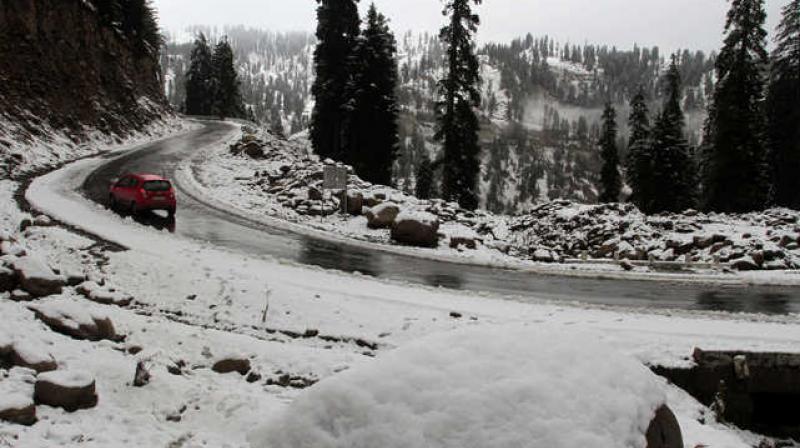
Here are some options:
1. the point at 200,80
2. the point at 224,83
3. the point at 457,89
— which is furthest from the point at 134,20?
the point at 457,89

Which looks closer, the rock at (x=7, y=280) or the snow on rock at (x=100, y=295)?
the rock at (x=7, y=280)

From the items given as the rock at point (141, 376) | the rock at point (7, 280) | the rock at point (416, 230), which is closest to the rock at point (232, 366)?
the rock at point (141, 376)

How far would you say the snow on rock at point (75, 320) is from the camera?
27.3 feet

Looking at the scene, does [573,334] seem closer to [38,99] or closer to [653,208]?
[38,99]

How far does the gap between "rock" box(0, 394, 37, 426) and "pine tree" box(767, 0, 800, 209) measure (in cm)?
4478

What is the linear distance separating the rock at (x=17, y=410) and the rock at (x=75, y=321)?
260 centimetres

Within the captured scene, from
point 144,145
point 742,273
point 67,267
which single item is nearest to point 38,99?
point 144,145

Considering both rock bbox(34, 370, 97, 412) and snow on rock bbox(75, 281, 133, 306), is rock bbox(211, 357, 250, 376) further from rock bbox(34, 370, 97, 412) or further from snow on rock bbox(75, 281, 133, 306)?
snow on rock bbox(75, 281, 133, 306)

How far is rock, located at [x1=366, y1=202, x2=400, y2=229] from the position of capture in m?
21.6

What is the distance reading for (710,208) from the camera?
39.3 m

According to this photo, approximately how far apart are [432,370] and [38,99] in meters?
37.3

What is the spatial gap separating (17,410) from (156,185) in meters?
16.0

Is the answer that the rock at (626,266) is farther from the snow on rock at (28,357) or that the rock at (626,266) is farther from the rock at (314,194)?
the snow on rock at (28,357)

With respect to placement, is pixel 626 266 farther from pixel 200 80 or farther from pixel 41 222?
pixel 200 80
